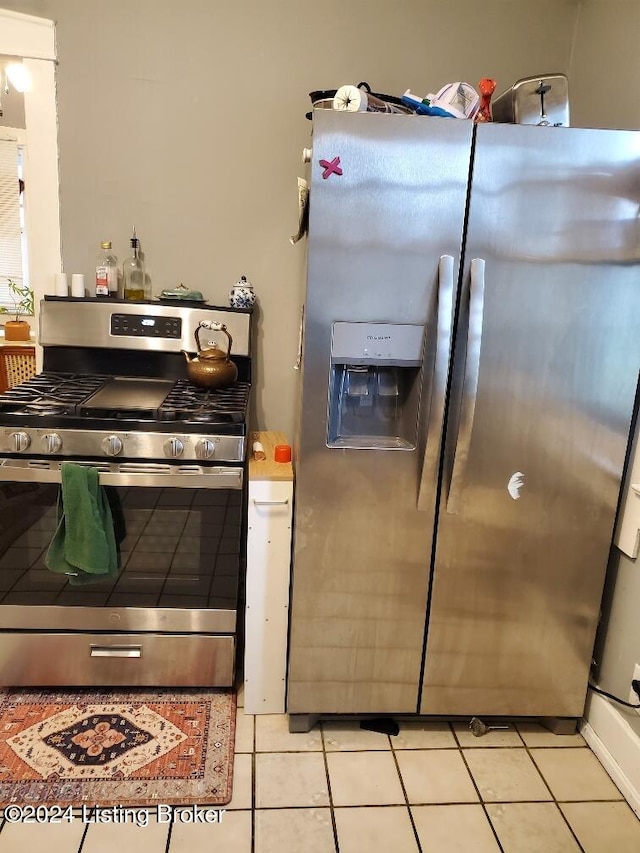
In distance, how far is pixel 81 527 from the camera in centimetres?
181

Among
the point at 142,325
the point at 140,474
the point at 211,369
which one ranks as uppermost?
the point at 142,325

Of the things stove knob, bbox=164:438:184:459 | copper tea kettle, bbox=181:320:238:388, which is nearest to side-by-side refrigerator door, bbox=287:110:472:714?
stove knob, bbox=164:438:184:459

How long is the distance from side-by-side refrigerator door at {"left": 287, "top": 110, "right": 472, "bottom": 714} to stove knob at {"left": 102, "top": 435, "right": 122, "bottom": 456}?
0.53 metres

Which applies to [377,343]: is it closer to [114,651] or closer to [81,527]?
[81,527]

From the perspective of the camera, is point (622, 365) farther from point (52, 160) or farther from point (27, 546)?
point (52, 160)

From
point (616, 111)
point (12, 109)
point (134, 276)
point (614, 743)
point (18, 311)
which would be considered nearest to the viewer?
point (614, 743)

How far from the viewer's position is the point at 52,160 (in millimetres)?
2258

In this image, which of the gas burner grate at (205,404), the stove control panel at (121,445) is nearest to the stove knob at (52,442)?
the stove control panel at (121,445)

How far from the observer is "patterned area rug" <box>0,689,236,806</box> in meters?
1.68

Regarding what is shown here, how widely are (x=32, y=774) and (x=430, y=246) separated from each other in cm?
182

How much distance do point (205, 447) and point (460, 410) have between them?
2.46ft

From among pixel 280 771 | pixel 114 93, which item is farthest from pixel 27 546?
pixel 114 93

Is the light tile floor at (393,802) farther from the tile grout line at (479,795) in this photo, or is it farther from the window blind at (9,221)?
the window blind at (9,221)

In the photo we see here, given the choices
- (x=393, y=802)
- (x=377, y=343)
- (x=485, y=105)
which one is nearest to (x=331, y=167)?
(x=377, y=343)
